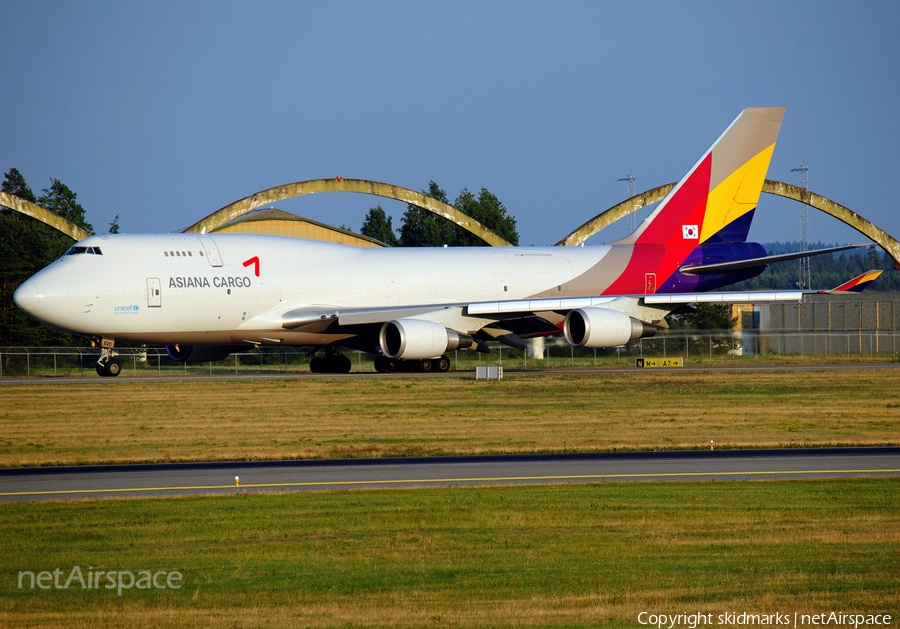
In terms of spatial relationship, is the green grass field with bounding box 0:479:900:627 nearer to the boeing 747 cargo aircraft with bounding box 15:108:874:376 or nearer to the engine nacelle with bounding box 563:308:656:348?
the boeing 747 cargo aircraft with bounding box 15:108:874:376

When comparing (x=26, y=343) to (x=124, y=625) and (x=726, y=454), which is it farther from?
(x=124, y=625)

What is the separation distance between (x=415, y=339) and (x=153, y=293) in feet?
27.4

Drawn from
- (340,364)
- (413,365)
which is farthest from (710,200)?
(340,364)

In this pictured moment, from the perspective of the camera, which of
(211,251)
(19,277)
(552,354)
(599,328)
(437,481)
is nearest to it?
(437,481)

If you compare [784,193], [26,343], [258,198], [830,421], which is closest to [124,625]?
[830,421]

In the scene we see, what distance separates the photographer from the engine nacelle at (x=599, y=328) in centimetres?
3231

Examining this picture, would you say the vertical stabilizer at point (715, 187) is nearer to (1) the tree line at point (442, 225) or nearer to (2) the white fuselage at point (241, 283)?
(2) the white fuselage at point (241, 283)

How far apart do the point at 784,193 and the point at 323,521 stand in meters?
61.2

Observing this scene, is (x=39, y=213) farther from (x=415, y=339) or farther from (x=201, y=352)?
(x=415, y=339)

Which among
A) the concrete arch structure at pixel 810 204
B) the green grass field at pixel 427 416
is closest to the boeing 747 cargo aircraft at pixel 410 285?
the green grass field at pixel 427 416

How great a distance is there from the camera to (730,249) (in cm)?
3916

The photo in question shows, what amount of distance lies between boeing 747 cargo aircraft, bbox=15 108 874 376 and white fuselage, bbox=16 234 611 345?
5 cm

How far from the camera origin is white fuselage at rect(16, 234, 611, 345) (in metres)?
29.6

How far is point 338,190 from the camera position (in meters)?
61.2
